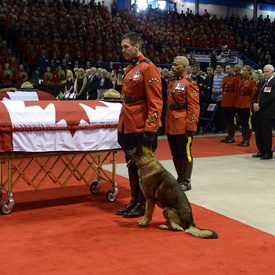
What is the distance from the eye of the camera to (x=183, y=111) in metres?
5.29

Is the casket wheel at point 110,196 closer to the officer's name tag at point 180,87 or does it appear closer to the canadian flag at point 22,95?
the officer's name tag at point 180,87

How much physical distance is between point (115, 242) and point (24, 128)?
1437 millimetres

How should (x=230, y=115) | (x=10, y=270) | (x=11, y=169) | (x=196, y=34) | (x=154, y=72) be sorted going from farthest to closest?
(x=196, y=34), (x=230, y=115), (x=11, y=169), (x=154, y=72), (x=10, y=270)

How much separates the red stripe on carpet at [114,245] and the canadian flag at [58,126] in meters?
0.64

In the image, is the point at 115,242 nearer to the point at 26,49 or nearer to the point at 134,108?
the point at 134,108

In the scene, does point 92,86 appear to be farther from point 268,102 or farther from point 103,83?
point 268,102

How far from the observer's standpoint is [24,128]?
4133 mm

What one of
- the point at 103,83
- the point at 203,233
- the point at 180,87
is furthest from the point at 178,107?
the point at 103,83

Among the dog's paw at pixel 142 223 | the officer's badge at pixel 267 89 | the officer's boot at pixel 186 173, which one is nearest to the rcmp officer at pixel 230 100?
the officer's badge at pixel 267 89

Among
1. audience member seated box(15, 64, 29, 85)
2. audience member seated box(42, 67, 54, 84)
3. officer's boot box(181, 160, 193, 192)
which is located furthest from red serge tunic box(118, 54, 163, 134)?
audience member seated box(42, 67, 54, 84)

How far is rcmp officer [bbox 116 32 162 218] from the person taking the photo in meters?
3.94

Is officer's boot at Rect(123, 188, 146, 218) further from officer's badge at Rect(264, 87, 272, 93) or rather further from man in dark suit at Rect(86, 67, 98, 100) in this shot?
man in dark suit at Rect(86, 67, 98, 100)

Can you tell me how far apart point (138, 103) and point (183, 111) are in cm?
133

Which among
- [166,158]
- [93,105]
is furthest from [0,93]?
[93,105]
